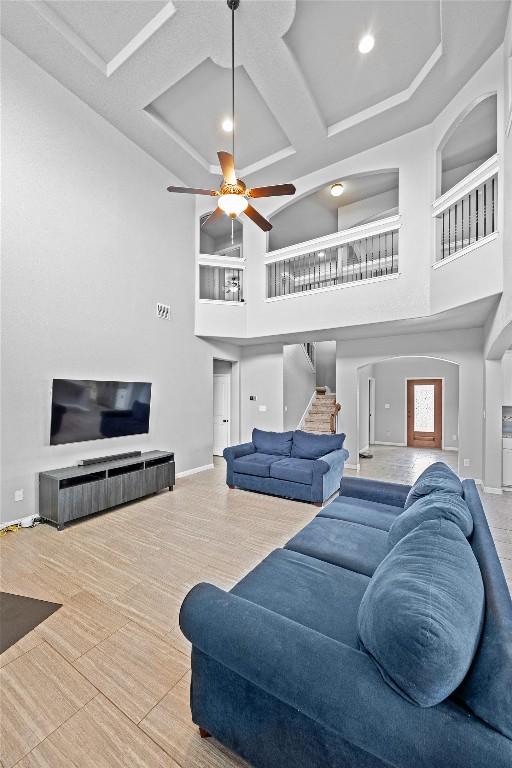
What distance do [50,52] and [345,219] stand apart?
558 cm

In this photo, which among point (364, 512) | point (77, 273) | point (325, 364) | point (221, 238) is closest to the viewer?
point (364, 512)

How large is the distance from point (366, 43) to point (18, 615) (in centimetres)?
645

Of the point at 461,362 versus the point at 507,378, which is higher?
the point at 461,362

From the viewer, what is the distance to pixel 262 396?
7699mm

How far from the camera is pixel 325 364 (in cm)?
1132

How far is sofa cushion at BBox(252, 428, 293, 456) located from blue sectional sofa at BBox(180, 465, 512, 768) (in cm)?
371

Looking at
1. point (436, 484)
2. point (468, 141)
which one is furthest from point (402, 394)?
point (436, 484)

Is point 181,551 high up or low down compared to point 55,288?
down

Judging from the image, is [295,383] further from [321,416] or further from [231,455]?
[231,455]

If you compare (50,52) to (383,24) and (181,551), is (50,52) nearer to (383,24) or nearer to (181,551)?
(383,24)

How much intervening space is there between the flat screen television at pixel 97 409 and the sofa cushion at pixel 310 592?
326cm

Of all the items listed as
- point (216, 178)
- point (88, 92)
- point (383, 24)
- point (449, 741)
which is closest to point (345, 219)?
point (216, 178)

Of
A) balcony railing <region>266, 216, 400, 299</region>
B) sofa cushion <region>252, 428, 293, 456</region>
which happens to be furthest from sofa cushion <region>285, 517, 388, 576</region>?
balcony railing <region>266, 216, 400, 299</region>

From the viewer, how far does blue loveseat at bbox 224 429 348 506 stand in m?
4.50
